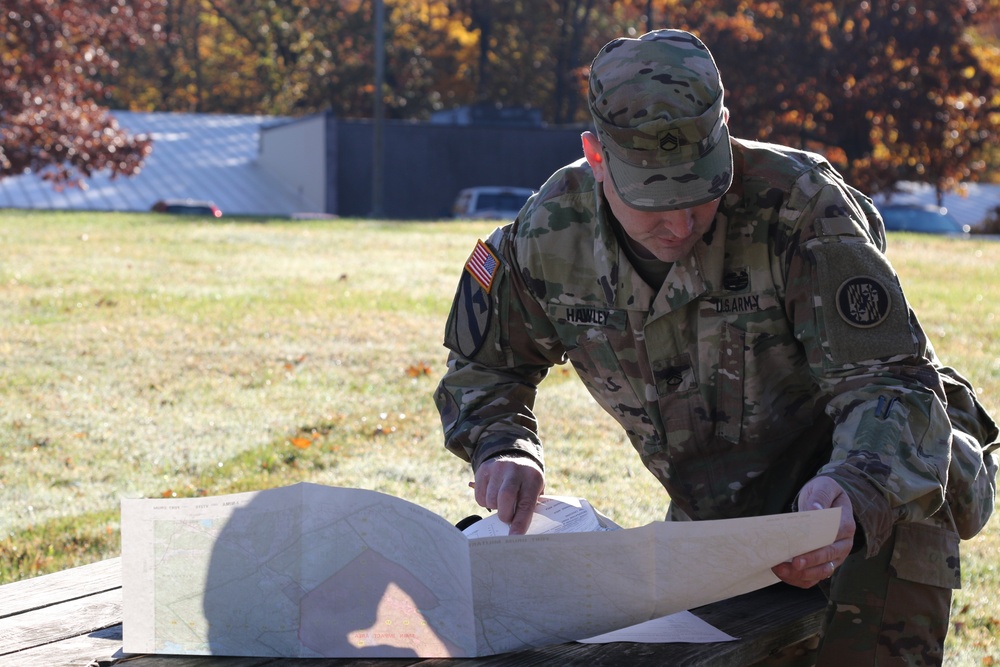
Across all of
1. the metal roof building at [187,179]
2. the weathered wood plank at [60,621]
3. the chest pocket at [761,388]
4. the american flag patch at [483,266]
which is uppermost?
the american flag patch at [483,266]

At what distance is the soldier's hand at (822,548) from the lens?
1895 millimetres

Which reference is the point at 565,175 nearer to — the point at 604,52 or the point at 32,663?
the point at 604,52

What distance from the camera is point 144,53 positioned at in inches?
1657

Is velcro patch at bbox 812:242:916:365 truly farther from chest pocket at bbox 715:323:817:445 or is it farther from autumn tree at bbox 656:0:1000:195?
autumn tree at bbox 656:0:1000:195

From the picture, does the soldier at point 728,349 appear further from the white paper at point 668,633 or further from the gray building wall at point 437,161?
the gray building wall at point 437,161

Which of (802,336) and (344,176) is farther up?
(802,336)

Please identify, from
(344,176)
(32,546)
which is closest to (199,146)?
(344,176)

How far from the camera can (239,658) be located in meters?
1.97

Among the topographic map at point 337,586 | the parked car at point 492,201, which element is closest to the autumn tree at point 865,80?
the parked car at point 492,201

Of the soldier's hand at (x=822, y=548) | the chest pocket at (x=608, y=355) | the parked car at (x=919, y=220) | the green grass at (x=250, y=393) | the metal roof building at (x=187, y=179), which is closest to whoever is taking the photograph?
the soldier's hand at (x=822, y=548)

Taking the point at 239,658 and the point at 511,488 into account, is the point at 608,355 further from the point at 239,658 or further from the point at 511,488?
the point at 239,658

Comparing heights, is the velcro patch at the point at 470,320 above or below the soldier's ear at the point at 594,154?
below

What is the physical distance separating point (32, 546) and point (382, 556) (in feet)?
8.06

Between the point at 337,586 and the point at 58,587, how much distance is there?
0.78m
